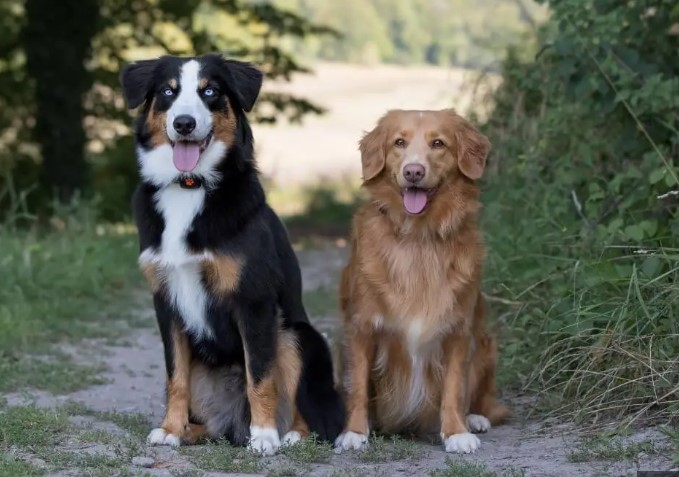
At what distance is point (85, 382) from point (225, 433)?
1.64 meters

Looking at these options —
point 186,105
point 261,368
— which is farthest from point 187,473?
point 186,105

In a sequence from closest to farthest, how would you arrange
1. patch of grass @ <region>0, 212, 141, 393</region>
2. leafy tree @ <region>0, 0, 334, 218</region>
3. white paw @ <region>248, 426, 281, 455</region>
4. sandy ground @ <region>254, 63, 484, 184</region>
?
white paw @ <region>248, 426, 281, 455</region> → patch of grass @ <region>0, 212, 141, 393</region> → leafy tree @ <region>0, 0, 334, 218</region> → sandy ground @ <region>254, 63, 484, 184</region>

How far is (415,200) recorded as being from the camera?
533 cm

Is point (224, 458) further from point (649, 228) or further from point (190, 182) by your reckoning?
point (649, 228)

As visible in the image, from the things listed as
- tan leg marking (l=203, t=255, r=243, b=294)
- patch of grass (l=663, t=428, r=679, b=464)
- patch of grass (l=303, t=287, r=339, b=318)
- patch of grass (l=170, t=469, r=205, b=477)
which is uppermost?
tan leg marking (l=203, t=255, r=243, b=294)

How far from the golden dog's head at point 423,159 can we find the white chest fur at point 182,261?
2.83 feet

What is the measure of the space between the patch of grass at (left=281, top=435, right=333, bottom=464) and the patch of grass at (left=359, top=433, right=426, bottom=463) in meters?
0.17

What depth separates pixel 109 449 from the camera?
496cm

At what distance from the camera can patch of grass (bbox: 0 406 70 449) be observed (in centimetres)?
498

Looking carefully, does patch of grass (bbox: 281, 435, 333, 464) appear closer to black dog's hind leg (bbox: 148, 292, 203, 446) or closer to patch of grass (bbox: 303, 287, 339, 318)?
black dog's hind leg (bbox: 148, 292, 203, 446)

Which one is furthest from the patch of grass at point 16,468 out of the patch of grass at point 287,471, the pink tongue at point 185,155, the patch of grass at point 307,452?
the pink tongue at point 185,155

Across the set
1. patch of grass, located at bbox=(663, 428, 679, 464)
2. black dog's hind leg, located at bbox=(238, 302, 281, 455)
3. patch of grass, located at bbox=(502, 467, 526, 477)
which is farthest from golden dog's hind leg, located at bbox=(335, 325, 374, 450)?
patch of grass, located at bbox=(663, 428, 679, 464)

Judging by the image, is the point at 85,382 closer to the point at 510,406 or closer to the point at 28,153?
the point at 510,406

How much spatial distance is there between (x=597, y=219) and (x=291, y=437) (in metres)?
2.76
